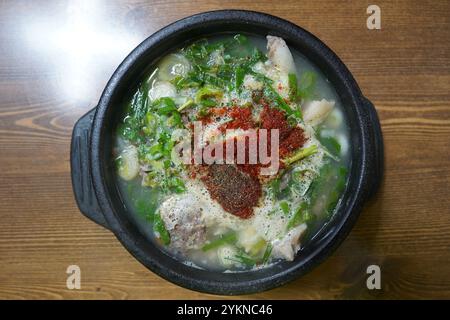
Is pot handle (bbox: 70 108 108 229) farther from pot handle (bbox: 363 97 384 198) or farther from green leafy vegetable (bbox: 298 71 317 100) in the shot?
pot handle (bbox: 363 97 384 198)

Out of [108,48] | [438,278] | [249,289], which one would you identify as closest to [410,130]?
[438,278]

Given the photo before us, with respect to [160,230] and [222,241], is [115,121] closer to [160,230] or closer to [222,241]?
[160,230]

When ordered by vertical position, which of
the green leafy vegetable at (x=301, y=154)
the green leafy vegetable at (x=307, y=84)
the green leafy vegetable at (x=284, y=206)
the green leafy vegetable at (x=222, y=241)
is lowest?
A: the green leafy vegetable at (x=222, y=241)

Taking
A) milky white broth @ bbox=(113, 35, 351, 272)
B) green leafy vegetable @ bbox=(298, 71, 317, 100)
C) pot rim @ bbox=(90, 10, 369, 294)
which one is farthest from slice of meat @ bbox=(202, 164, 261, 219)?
green leafy vegetable @ bbox=(298, 71, 317, 100)

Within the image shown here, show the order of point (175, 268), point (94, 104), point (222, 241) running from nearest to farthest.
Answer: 1. point (175, 268)
2. point (222, 241)
3. point (94, 104)

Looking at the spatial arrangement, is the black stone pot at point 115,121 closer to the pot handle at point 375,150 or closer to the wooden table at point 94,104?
the pot handle at point 375,150

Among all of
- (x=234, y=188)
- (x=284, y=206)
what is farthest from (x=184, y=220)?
(x=284, y=206)

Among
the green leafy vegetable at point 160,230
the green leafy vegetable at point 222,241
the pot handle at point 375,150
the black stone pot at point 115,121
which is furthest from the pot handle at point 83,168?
the pot handle at point 375,150
